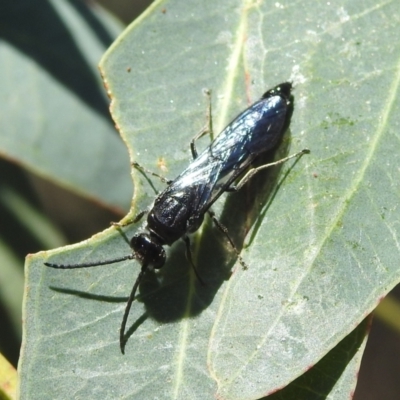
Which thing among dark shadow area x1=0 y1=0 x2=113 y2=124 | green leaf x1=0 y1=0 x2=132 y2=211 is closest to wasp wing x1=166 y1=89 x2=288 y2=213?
green leaf x1=0 y1=0 x2=132 y2=211

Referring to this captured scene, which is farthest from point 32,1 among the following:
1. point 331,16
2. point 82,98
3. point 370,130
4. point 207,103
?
point 370,130

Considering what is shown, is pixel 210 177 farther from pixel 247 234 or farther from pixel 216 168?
pixel 247 234

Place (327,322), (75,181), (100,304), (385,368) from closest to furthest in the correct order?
(327,322)
(100,304)
(75,181)
(385,368)

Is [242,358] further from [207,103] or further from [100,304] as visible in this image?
[207,103]

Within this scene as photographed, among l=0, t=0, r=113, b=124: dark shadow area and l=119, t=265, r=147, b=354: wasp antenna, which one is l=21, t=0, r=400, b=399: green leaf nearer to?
l=119, t=265, r=147, b=354: wasp antenna

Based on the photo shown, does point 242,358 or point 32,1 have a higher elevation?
point 32,1

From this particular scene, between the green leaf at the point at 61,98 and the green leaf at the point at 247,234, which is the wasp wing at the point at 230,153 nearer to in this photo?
the green leaf at the point at 247,234
